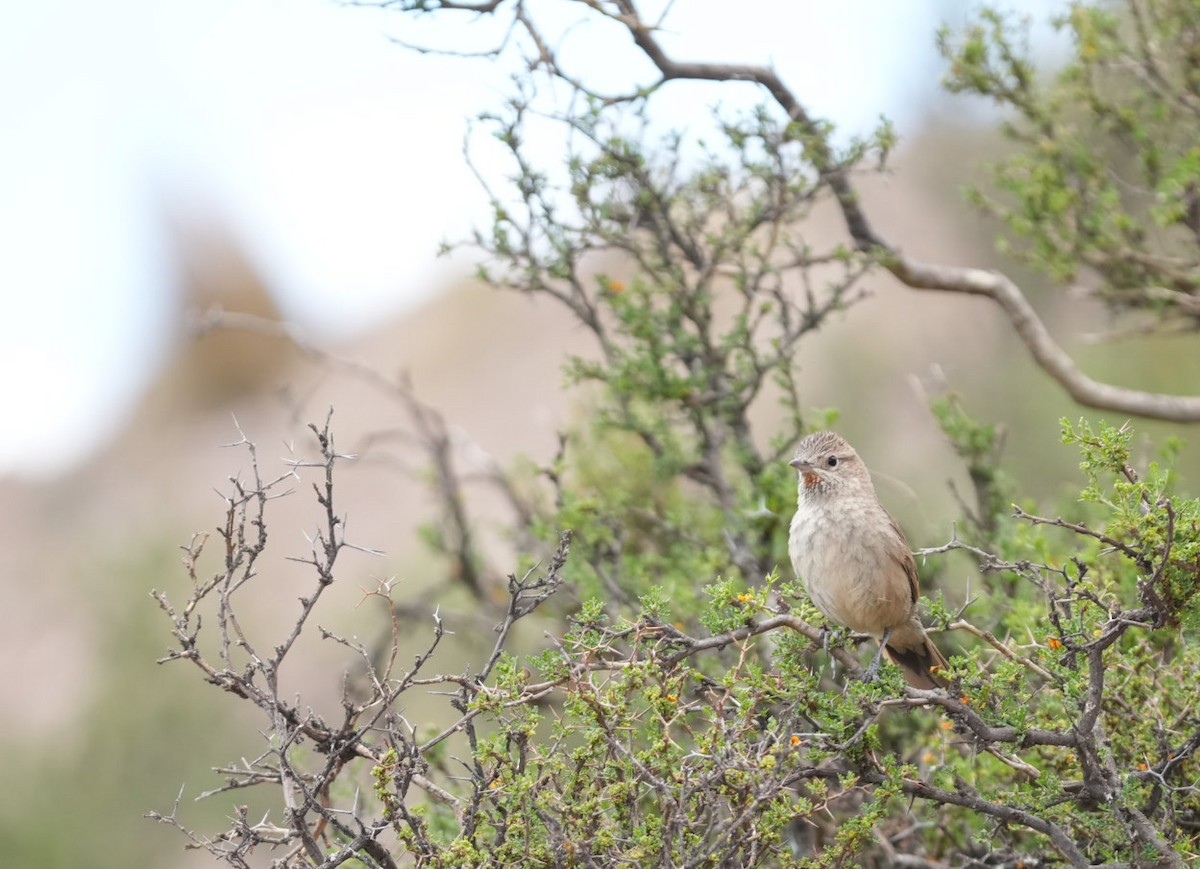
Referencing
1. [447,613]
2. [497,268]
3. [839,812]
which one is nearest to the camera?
[839,812]

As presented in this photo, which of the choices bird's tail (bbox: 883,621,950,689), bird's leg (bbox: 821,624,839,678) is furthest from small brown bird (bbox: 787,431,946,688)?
bird's leg (bbox: 821,624,839,678)

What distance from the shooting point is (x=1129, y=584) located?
4.00m

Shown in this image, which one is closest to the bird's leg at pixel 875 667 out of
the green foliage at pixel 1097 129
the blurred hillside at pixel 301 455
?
the blurred hillside at pixel 301 455

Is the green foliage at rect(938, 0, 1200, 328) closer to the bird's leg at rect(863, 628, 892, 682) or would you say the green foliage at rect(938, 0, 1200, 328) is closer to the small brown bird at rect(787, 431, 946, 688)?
the small brown bird at rect(787, 431, 946, 688)

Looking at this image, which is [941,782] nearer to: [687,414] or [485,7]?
[687,414]

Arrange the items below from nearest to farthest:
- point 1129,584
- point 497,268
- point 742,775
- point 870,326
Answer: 1. point 742,775
2. point 1129,584
3. point 497,268
4. point 870,326

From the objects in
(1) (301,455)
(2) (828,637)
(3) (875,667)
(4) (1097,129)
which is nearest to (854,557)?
(3) (875,667)

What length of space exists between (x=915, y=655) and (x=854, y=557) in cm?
60

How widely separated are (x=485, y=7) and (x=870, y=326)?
67.3 ft

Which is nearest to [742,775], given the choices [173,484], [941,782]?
[941,782]

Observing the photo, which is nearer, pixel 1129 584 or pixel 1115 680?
pixel 1115 680

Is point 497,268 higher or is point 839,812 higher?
point 497,268

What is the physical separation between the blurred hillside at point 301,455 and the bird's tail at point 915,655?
96 cm

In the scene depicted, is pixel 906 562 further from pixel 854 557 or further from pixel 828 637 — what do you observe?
pixel 828 637
